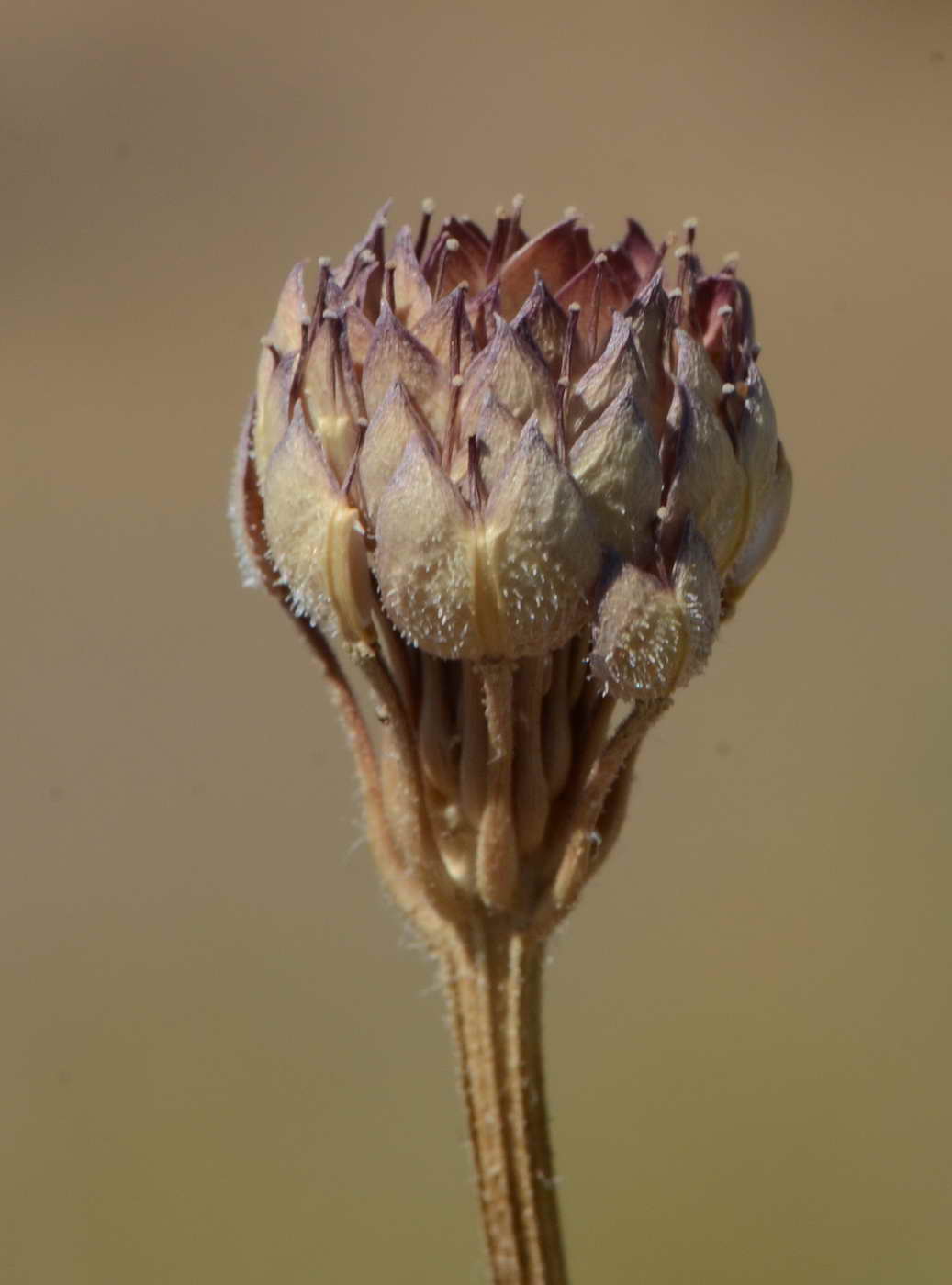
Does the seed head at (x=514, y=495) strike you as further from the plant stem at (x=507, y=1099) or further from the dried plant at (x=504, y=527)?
the plant stem at (x=507, y=1099)

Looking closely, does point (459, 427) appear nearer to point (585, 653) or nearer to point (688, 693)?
point (585, 653)

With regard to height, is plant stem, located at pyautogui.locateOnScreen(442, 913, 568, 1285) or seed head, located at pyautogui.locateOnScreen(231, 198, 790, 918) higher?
seed head, located at pyautogui.locateOnScreen(231, 198, 790, 918)

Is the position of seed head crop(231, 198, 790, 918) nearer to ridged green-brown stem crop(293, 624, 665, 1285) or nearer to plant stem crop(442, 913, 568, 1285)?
ridged green-brown stem crop(293, 624, 665, 1285)

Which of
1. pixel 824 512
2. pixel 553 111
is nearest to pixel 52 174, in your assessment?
pixel 553 111

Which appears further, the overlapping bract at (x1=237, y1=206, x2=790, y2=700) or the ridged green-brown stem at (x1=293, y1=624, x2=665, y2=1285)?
the ridged green-brown stem at (x1=293, y1=624, x2=665, y2=1285)

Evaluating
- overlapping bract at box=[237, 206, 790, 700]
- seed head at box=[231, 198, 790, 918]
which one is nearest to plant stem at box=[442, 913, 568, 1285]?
seed head at box=[231, 198, 790, 918]

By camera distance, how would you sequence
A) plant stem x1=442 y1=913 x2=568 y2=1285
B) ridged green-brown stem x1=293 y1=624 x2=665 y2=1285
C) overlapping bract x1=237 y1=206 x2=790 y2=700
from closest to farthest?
overlapping bract x1=237 y1=206 x2=790 y2=700, ridged green-brown stem x1=293 y1=624 x2=665 y2=1285, plant stem x1=442 y1=913 x2=568 y2=1285

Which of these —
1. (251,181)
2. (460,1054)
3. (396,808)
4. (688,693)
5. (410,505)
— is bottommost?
(460,1054)
